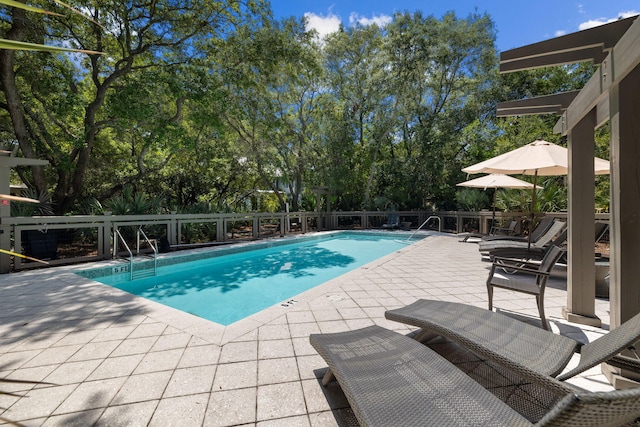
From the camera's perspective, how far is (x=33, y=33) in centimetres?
771

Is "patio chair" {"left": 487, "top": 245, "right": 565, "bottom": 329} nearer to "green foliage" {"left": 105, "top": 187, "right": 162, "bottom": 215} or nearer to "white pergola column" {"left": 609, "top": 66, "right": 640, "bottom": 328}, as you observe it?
"white pergola column" {"left": 609, "top": 66, "right": 640, "bottom": 328}

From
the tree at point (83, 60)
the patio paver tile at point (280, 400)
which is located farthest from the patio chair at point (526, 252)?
the tree at point (83, 60)

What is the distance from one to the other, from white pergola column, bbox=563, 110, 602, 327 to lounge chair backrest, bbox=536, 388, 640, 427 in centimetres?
269

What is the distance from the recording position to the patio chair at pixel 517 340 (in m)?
1.58

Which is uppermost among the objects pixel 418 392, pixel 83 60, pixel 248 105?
pixel 83 60

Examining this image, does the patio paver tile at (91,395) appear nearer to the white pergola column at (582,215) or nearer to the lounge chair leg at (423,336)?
the lounge chair leg at (423,336)

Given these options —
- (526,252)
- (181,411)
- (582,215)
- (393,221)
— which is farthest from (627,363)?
(393,221)

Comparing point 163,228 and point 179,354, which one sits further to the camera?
point 163,228

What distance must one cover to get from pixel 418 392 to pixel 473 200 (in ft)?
41.4

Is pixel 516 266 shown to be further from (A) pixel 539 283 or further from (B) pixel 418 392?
(B) pixel 418 392

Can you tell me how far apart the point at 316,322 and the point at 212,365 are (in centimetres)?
115

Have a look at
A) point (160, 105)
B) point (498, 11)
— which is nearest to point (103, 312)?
point (160, 105)

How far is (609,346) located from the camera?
5.14ft

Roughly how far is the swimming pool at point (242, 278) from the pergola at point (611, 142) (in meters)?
3.45
